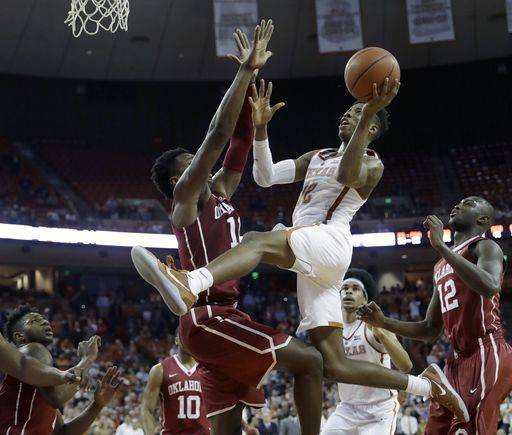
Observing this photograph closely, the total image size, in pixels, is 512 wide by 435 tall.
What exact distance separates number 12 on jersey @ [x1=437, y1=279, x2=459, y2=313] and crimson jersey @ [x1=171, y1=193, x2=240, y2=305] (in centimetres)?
160

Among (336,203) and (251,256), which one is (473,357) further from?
(251,256)

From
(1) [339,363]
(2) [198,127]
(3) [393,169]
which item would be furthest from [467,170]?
(1) [339,363]

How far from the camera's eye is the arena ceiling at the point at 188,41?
22.0 metres

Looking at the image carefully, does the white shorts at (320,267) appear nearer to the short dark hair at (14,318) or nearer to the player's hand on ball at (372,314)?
the player's hand on ball at (372,314)

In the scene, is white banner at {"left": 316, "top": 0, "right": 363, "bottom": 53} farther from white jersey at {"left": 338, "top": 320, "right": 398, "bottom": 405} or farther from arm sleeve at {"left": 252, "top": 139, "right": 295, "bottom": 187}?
arm sleeve at {"left": 252, "top": 139, "right": 295, "bottom": 187}

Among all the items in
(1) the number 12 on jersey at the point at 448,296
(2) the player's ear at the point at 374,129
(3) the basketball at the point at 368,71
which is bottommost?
(1) the number 12 on jersey at the point at 448,296

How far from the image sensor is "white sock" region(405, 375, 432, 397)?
16.3 feet

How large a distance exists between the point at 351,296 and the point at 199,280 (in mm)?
2778

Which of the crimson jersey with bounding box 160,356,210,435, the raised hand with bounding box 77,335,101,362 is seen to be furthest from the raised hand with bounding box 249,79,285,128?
the crimson jersey with bounding box 160,356,210,435

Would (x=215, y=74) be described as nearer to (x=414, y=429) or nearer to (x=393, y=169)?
(x=393, y=169)

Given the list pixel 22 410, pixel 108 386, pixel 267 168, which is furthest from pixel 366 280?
pixel 22 410

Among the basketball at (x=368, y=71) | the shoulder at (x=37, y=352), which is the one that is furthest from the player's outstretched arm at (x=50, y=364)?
the basketball at (x=368, y=71)

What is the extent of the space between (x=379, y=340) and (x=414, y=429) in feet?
23.3

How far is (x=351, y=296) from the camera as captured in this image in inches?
268
